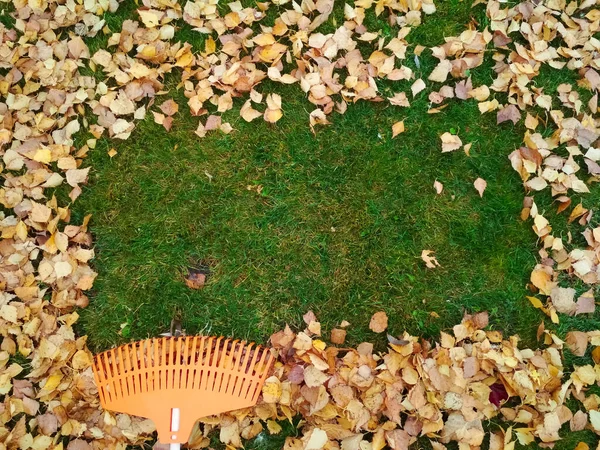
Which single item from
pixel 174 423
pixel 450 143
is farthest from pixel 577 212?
pixel 174 423

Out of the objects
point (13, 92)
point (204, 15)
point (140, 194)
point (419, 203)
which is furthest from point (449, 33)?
point (13, 92)

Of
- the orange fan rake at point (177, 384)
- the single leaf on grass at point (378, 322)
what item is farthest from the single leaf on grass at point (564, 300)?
the orange fan rake at point (177, 384)

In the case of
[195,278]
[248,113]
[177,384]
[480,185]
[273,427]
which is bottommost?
[273,427]

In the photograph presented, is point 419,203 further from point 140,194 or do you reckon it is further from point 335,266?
point 140,194

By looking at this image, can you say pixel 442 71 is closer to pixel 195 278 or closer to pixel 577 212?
pixel 577 212

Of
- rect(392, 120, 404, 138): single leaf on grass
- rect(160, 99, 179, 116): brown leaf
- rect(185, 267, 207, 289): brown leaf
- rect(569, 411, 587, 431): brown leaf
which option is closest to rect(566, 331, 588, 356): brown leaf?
rect(569, 411, 587, 431): brown leaf

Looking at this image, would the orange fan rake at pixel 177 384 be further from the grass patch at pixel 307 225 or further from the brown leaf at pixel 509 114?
the brown leaf at pixel 509 114
